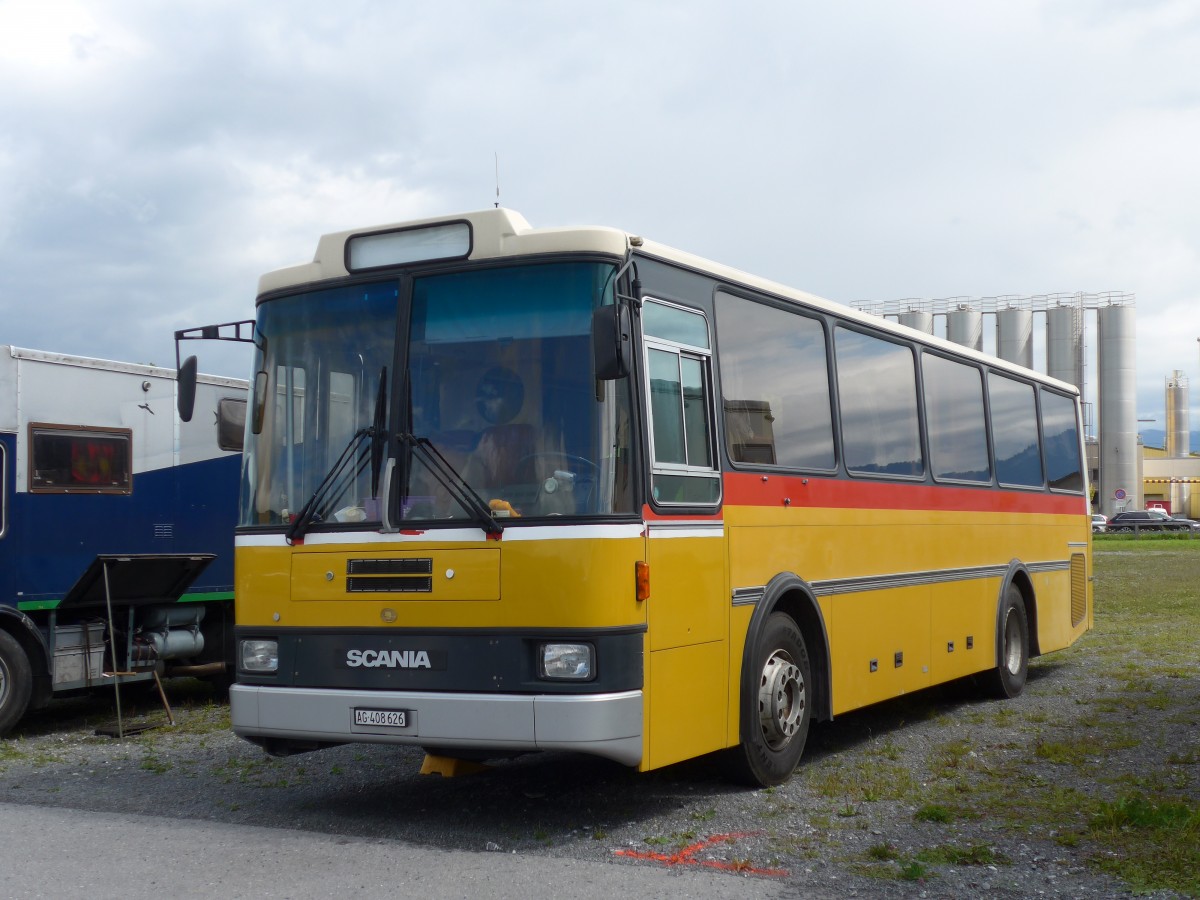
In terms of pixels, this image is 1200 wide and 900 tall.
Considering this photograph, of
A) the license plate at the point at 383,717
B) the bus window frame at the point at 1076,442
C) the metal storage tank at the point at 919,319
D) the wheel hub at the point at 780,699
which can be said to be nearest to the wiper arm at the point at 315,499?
the license plate at the point at 383,717

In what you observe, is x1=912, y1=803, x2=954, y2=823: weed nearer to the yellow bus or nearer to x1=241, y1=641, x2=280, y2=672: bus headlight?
the yellow bus

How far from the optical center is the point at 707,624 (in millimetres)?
7703

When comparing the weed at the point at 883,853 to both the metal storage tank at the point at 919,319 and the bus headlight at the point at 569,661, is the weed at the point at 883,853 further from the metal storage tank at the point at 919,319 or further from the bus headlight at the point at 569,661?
the metal storage tank at the point at 919,319

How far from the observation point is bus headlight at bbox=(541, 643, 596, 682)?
6859mm

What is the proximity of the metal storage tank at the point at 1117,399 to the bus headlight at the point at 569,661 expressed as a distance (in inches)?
2970

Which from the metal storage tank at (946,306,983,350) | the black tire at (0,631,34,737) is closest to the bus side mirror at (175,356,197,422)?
the black tire at (0,631,34,737)

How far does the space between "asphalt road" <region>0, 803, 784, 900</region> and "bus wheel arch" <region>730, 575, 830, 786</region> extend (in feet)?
5.79

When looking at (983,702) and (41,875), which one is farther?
(983,702)

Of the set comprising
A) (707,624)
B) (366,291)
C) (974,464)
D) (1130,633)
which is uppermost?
(366,291)

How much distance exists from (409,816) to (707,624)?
2.00 metres

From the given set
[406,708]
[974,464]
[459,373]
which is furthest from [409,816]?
[974,464]

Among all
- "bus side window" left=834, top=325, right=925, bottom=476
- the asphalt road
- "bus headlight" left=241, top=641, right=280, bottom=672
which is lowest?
the asphalt road

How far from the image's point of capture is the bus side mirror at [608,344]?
667 cm

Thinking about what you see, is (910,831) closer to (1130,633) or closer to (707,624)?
(707,624)
